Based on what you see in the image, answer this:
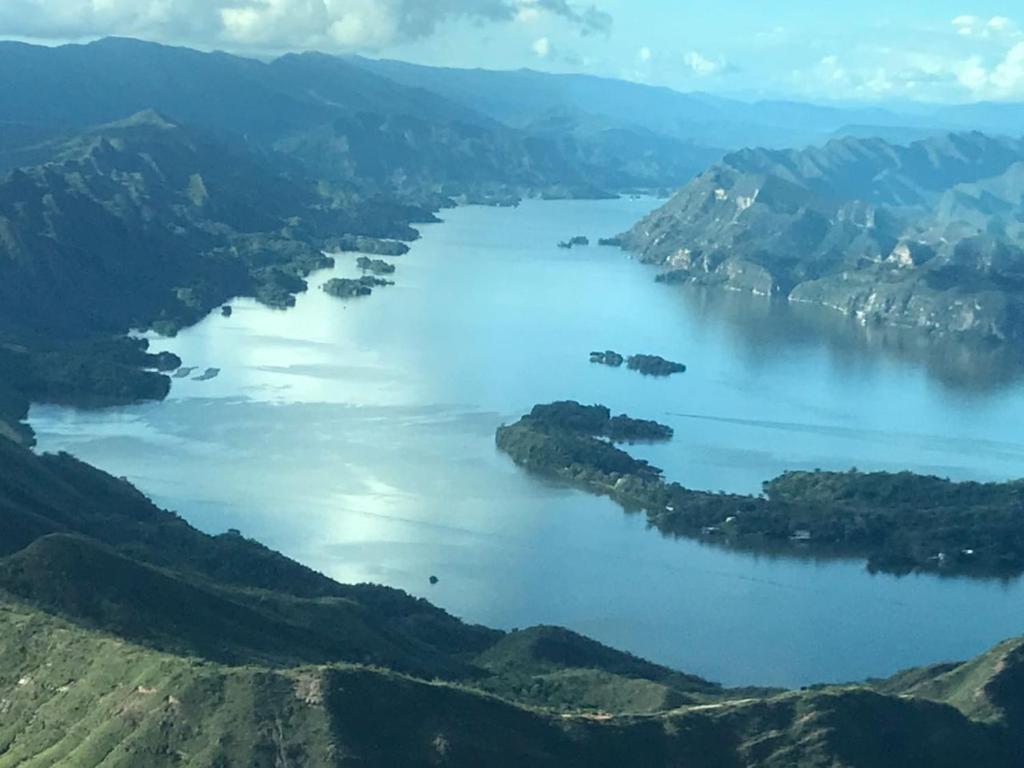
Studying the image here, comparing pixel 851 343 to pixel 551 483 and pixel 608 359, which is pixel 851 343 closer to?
pixel 608 359

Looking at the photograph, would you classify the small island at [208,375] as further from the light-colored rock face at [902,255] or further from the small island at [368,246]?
the light-colored rock face at [902,255]

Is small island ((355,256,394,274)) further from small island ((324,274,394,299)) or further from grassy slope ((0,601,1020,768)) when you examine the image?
grassy slope ((0,601,1020,768))

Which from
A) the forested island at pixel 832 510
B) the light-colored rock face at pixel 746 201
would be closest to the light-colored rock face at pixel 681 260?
the light-colored rock face at pixel 746 201

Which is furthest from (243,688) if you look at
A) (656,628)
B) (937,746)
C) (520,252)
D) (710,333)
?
(520,252)

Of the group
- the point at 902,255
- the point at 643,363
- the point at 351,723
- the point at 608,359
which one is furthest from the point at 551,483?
the point at 902,255

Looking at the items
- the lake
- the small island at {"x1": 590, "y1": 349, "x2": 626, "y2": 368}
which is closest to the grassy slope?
the lake

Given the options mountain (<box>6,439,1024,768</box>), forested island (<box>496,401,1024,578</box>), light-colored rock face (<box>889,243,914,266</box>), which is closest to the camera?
mountain (<box>6,439,1024,768</box>)

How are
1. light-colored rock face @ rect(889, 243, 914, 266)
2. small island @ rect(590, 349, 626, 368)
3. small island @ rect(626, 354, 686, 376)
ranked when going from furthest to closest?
light-colored rock face @ rect(889, 243, 914, 266)
small island @ rect(590, 349, 626, 368)
small island @ rect(626, 354, 686, 376)
